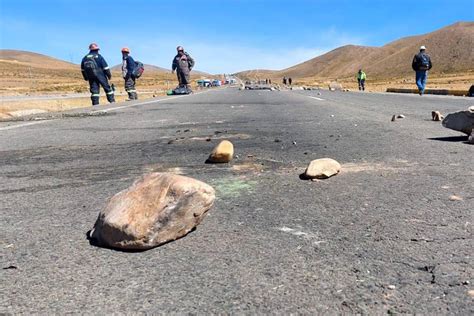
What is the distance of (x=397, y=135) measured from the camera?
5.71m

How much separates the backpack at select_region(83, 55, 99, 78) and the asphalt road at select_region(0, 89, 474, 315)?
10865 mm

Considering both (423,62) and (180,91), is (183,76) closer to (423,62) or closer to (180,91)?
(180,91)

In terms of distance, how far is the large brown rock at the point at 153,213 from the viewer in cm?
207

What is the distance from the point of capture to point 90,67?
14.8 meters

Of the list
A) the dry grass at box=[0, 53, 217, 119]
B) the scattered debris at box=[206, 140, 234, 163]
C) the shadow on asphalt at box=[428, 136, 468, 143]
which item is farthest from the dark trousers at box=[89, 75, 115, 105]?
the shadow on asphalt at box=[428, 136, 468, 143]

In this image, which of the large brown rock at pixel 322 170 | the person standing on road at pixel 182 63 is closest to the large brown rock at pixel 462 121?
the large brown rock at pixel 322 170

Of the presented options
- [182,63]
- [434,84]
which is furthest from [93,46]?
[434,84]

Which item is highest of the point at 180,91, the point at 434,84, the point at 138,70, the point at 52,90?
the point at 138,70

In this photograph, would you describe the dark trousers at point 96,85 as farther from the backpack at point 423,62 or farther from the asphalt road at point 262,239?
the backpack at point 423,62

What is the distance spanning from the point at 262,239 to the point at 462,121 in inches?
152

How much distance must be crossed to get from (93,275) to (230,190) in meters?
1.44

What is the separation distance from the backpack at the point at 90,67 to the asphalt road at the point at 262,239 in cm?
1087

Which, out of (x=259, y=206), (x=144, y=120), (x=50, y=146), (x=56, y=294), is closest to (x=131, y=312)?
(x=56, y=294)

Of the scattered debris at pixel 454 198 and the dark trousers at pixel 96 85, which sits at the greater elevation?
the dark trousers at pixel 96 85
